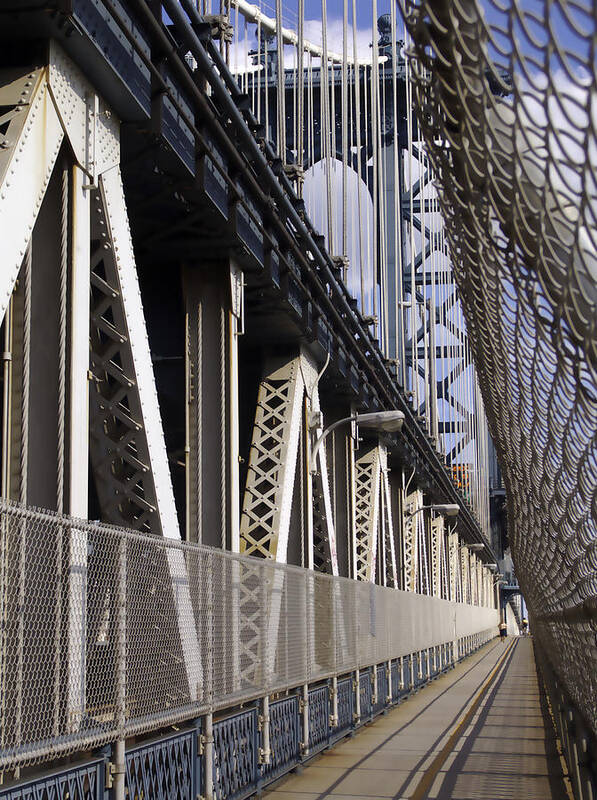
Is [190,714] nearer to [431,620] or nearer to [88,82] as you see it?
[88,82]

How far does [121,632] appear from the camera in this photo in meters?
7.59

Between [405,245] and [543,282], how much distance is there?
70.1 m

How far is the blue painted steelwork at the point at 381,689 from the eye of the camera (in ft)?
73.5

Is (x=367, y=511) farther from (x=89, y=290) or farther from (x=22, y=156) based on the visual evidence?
(x=22, y=156)

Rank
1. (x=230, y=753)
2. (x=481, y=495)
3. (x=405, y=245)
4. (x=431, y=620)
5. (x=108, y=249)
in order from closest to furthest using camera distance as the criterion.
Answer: (x=108, y=249), (x=230, y=753), (x=431, y=620), (x=405, y=245), (x=481, y=495)

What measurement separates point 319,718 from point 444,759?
6.16 feet

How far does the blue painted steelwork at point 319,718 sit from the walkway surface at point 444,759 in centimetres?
21

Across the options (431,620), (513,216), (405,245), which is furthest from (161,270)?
(405,245)

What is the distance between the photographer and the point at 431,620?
35938 millimetres

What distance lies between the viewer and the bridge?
4.18m

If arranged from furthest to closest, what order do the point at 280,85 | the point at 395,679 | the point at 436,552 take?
1. the point at 436,552
2. the point at 395,679
3. the point at 280,85

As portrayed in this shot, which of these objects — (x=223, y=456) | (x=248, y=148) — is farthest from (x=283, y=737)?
(x=248, y=148)

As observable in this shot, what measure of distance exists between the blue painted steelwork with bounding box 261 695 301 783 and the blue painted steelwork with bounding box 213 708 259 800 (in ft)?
1.99

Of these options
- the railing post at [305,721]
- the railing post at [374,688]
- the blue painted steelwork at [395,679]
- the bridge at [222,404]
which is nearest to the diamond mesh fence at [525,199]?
the bridge at [222,404]
